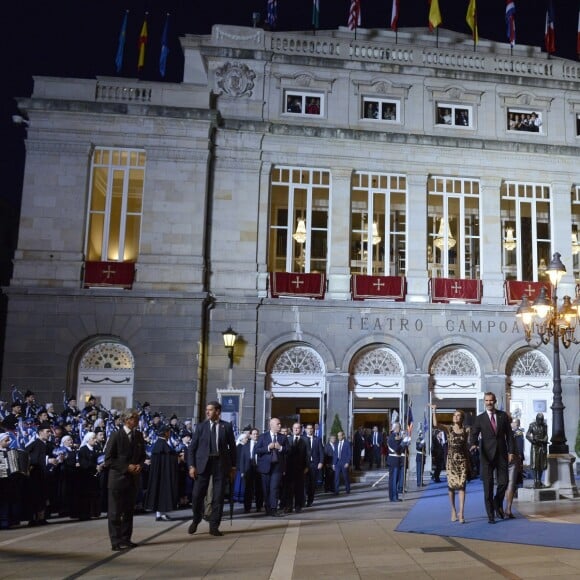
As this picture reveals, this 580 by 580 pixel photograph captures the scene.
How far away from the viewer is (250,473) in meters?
15.9

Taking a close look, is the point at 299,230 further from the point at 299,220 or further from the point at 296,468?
the point at 296,468

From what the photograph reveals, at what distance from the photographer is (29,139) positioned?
24.3 meters

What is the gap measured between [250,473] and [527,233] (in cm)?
1716

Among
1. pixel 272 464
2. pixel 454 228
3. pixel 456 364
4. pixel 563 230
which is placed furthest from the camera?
pixel 454 228

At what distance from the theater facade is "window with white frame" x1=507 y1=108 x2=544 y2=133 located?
0.10 m

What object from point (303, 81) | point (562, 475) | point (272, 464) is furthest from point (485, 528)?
point (303, 81)

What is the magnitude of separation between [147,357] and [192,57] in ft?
38.0

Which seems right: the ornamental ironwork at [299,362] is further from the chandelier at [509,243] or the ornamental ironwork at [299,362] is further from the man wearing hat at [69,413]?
the chandelier at [509,243]

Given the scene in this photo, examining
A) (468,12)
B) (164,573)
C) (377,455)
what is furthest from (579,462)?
(164,573)

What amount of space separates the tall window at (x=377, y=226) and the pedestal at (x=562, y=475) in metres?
11.5

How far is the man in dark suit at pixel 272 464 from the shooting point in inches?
563

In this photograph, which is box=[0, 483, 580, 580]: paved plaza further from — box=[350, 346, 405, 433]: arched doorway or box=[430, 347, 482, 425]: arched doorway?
box=[430, 347, 482, 425]: arched doorway

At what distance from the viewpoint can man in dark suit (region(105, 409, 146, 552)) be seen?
31.7 ft

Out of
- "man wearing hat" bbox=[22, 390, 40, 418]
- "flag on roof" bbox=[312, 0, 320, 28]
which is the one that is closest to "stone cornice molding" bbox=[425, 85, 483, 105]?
"flag on roof" bbox=[312, 0, 320, 28]
